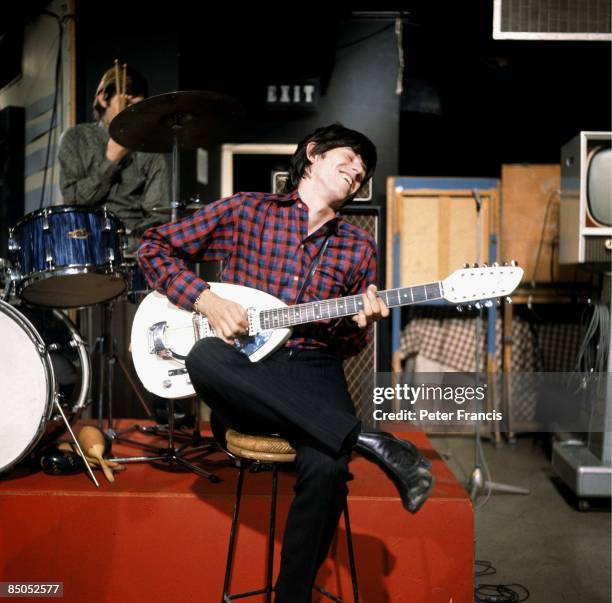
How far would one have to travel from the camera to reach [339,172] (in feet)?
7.85

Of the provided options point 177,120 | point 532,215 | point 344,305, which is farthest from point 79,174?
point 532,215

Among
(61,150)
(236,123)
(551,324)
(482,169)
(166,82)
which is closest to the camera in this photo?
(236,123)

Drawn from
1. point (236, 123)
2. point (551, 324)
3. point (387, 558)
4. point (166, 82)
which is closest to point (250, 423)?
point (387, 558)

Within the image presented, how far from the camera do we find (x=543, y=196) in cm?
472

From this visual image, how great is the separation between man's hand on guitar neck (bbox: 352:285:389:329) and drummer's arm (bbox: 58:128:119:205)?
1.84 metres

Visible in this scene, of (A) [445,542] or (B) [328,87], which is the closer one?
(A) [445,542]

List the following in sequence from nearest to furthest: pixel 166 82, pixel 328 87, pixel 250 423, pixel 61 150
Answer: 1. pixel 250 423
2. pixel 61 150
3. pixel 166 82
4. pixel 328 87

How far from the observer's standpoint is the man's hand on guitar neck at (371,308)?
6.73ft

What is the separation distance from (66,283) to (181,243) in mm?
569

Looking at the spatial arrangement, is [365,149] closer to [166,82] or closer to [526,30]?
[526,30]

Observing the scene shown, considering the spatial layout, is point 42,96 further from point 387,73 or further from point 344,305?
point 344,305

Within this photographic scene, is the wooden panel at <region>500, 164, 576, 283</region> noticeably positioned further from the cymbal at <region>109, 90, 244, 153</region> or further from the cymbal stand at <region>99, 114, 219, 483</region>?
the cymbal stand at <region>99, 114, 219, 483</region>

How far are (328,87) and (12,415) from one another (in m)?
3.06

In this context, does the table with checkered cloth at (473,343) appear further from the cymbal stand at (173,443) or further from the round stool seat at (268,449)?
the round stool seat at (268,449)
